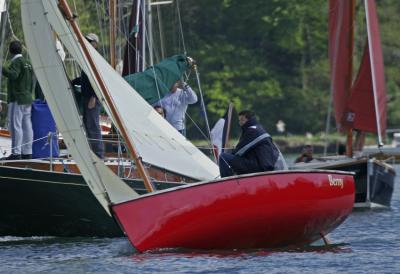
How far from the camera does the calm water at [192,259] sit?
1919 centimetres

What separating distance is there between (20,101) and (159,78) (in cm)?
205

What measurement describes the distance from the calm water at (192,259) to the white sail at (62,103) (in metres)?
0.89

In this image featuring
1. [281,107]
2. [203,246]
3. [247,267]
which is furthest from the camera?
[281,107]

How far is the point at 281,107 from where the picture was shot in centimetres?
7938

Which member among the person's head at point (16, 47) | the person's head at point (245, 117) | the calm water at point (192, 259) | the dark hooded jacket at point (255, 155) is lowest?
the calm water at point (192, 259)

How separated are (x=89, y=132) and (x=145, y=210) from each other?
423 cm

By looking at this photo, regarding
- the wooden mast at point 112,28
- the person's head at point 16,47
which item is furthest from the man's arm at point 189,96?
the wooden mast at point 112,28

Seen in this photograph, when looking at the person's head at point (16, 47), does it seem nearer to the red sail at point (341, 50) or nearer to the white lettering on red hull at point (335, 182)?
the white lettering on red hull at point (335, 182)

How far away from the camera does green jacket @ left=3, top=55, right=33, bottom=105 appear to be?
2403 cm

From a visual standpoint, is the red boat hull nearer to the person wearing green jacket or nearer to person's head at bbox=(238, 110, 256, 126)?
person's head at bbox=(238, 110, 256, 126)

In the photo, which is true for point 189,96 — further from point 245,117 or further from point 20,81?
point 245,117

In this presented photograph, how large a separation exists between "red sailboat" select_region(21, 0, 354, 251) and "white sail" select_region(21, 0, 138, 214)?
12 millimetres

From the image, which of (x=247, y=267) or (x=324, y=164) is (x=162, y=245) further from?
(x=324, y=164)

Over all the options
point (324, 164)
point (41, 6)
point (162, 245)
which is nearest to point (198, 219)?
point (162, 245)
